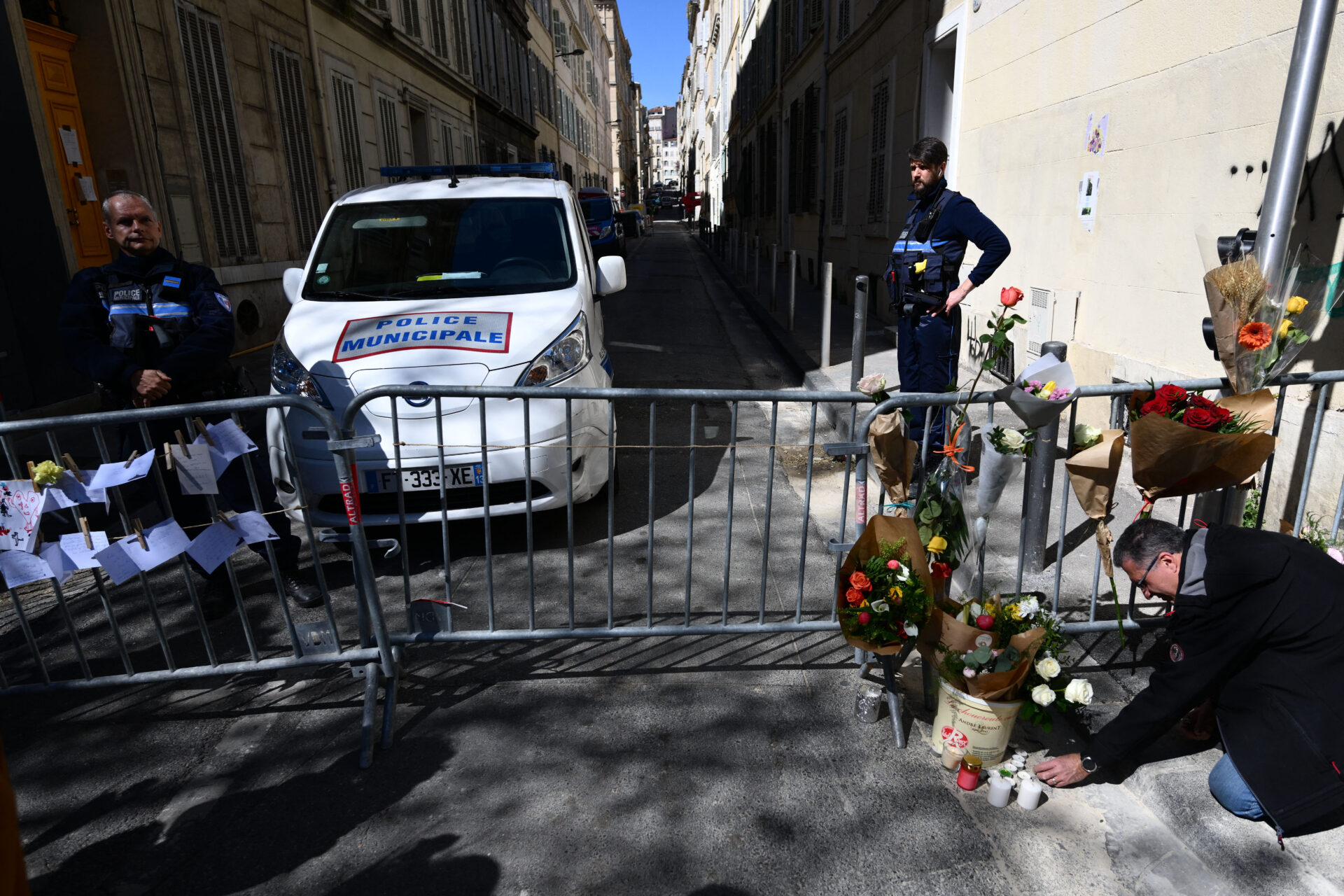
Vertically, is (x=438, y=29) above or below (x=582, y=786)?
above

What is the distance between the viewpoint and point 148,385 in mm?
3479

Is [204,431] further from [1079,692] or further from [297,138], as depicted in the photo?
[297,138]

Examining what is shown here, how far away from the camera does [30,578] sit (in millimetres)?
2736

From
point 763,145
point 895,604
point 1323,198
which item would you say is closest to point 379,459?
point 895,604

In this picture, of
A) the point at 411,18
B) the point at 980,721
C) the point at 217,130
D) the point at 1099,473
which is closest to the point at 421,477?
the point at 980,721

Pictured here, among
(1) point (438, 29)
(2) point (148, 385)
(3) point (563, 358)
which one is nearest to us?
(2) point (148, 385)

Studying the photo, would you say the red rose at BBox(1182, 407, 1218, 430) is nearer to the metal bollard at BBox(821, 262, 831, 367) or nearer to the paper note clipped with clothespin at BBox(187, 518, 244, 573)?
the paper note clipped with clothespin at BBox(187, 518, 244, 573)

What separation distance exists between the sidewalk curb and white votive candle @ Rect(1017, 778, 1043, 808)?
6212mm

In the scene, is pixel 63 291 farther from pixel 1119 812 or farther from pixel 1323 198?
pixel 1323 198

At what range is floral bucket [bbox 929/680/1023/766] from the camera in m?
2.56

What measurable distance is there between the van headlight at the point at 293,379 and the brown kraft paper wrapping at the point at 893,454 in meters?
2.64

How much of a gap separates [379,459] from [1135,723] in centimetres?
320

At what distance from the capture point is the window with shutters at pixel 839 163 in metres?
14.0

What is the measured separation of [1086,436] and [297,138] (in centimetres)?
1253
